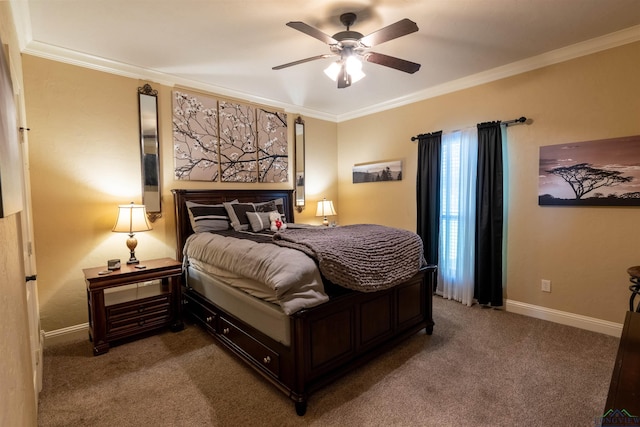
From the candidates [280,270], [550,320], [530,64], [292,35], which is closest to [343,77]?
[292,35]

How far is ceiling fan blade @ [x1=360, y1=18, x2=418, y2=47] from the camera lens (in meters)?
1.95

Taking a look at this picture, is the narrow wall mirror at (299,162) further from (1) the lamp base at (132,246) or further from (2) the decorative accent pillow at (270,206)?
(1) the lamp base at (132,246)

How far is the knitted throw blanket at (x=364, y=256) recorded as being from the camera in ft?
7.10

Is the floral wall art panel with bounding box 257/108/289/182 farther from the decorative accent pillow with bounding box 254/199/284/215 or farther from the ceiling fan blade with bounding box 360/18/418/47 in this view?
the ceiling fan blade with bounding box 360/18/418/47

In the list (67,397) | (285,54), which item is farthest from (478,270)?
(67,397)

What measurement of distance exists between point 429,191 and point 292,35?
8.40 feet

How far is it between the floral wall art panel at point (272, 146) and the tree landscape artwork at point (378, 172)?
1.22 m

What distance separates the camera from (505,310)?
137 inches

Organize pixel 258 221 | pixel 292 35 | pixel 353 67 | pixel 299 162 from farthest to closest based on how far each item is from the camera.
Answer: pixel 299 162 < pixel 258 221 < pixel 292 35 < pixel 353 67

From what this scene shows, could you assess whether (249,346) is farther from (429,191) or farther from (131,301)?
(429,191)

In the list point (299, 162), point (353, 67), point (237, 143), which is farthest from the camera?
point (299, 162)

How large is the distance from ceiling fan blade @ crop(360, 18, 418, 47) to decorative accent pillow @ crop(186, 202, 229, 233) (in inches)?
95.5

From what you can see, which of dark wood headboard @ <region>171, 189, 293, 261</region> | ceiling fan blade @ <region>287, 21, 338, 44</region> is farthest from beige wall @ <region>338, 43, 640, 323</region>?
dark wood headboard @ <region>171, 189, 293, 261</region>

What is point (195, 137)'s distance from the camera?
12.4ft
